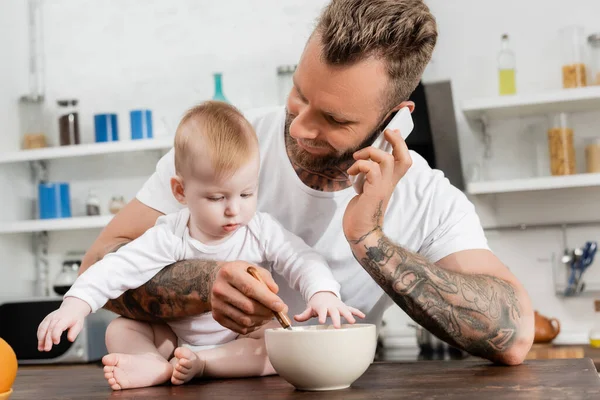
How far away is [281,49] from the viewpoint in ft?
12.5

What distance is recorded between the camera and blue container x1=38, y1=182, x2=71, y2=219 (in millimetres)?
3912

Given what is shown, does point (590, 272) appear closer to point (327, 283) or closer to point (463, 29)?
point (463, 29)

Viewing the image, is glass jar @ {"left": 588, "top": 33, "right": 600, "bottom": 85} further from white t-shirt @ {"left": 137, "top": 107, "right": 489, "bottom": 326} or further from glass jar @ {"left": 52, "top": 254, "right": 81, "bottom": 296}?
glass jar @ {"left": 52, "top": 254, "right": 81, "bottom": 296}

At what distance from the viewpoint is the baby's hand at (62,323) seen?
109cm

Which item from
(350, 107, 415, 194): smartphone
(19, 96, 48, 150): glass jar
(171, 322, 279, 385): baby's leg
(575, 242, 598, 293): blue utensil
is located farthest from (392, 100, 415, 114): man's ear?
(19, 96, 48, 150): glass jar

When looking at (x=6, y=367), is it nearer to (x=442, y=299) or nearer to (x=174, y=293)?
(x=174, y=293)

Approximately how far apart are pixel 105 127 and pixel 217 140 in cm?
261

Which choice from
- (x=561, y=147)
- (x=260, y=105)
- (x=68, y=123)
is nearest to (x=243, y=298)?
(x=561, y=147)

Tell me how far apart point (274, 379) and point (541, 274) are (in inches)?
96.2

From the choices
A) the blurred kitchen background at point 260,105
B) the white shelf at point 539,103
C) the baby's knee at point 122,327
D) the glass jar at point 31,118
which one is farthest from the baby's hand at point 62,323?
the glass jar at point 31,118

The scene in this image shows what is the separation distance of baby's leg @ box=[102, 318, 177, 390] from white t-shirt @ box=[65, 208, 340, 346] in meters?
0.04

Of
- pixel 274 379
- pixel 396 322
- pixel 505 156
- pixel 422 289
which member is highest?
pixel 505 156

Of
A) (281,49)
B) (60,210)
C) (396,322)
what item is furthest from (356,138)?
(60,210)

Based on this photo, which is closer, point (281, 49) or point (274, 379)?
point (274, 379)
